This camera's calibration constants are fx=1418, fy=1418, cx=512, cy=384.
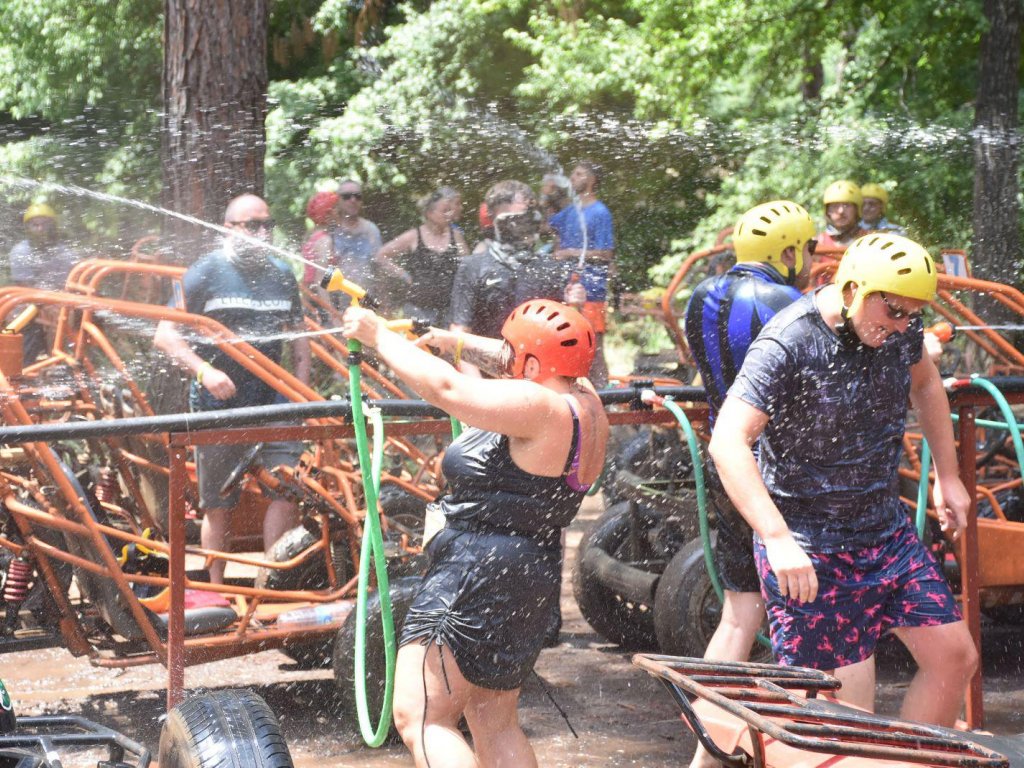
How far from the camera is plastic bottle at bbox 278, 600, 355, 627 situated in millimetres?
5699

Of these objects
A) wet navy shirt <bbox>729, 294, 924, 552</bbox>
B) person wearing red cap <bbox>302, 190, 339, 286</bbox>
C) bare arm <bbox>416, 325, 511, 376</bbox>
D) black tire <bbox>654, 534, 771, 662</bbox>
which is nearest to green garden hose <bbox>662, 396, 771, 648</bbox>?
black tire <bbox>654, 534, 771, 662</bbox>

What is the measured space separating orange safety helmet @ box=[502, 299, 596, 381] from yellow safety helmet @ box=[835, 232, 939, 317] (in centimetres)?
72

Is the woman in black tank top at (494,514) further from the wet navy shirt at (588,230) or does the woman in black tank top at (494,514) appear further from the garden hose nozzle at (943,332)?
the wet navy shirt at (588,230)

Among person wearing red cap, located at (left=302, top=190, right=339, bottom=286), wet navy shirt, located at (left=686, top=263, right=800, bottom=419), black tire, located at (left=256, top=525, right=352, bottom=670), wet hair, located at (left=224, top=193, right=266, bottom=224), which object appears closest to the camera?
wet navy shirt, located at (left=686, top=263, right=800, bottom=419)

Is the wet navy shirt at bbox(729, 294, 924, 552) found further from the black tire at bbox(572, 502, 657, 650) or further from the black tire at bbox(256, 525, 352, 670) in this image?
the black tire at bbox(572, 502, 657, 650)

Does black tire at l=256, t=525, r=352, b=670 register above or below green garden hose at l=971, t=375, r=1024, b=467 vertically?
below

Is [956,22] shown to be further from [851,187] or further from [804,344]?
[804,344]

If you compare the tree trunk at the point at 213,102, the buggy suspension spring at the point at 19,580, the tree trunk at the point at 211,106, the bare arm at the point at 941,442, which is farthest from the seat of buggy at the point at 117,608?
the tree trunk at the point at 213,102

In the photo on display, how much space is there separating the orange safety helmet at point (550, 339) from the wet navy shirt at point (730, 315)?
946 millimetres

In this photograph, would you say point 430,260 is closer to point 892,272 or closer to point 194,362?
point 194,362

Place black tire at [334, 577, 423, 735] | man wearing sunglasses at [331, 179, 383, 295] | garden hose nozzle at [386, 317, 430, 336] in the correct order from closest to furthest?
garden hose nozzle at [386, 317, 430, 336] → black tire at [334, 577, 423, 735] → man wearing sunglasses at [331, 179, 383, 295]

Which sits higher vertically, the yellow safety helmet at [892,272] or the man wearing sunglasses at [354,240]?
the yellow safety helmet at [892,272]

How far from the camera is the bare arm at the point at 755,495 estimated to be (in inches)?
142

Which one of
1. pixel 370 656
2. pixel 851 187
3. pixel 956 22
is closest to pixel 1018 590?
pixel 370 656
